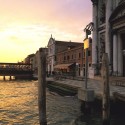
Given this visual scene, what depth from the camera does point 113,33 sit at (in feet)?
117

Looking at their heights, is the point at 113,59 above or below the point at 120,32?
below

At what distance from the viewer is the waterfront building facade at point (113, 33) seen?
34.2m

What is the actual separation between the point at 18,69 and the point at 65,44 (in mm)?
16023

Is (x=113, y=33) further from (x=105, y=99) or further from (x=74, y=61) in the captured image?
(x=74, y=61)

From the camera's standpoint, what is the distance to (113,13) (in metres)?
35.0

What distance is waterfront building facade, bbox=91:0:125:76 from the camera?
112 ft

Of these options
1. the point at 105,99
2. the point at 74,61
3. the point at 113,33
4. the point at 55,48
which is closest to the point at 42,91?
the point at 105,99

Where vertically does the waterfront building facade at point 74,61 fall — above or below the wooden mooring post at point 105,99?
above

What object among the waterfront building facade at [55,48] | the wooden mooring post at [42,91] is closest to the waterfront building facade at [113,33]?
the wooden mooring post at [42,91]

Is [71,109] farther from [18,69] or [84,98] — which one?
[18,69]

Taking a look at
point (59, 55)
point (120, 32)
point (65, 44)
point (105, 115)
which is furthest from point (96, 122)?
point (65, 44)

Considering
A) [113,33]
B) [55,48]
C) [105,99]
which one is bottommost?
[105,99]

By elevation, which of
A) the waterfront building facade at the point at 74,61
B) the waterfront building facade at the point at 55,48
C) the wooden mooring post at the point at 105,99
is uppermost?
the waterfront building facade at the point at 55,48

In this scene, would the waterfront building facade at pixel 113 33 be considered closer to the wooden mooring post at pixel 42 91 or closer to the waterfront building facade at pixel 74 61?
the waterfront building facade at pixel 74 61
